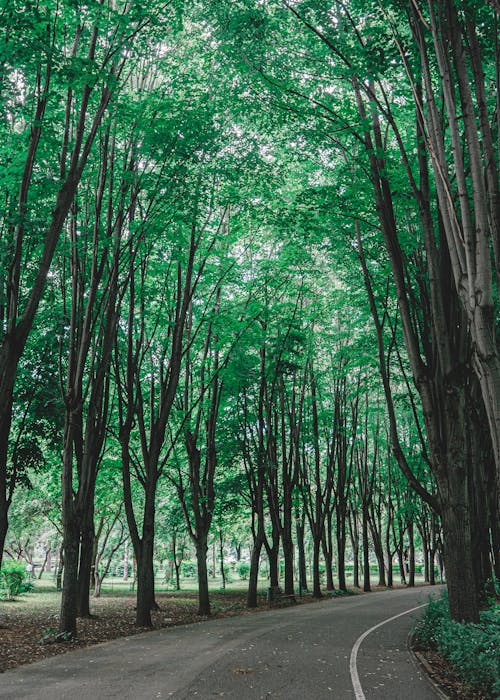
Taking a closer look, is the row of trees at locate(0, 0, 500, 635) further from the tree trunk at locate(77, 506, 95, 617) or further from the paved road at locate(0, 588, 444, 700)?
the paved road at locate(0, 588, 444, 700)

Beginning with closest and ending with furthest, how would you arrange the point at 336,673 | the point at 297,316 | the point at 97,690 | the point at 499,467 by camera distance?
the point at 499,467, the point at 97,690, the point at 336,673, the point at 297,316

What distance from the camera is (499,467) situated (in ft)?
17.1

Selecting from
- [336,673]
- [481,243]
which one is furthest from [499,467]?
[336,673]

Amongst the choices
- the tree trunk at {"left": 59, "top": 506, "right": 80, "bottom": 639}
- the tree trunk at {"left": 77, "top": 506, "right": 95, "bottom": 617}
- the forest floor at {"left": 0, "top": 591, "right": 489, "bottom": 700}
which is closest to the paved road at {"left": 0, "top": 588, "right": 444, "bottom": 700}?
the forest floor at {"left": 0, "top": 591, "right": 489, "bottom": 700}

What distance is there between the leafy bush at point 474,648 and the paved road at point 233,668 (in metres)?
0.64

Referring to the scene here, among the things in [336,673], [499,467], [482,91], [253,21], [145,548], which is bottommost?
[336,673]

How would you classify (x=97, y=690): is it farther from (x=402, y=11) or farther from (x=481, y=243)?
(x=402, y=11)

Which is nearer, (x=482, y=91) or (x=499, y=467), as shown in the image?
(x=499, y=467)

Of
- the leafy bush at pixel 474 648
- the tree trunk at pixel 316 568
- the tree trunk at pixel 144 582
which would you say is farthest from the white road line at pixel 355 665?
the tree trunk at pixel 316 568

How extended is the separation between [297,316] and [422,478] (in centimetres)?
1127

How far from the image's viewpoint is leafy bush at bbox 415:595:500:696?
7.48 metres

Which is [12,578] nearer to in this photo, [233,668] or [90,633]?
[90,633]

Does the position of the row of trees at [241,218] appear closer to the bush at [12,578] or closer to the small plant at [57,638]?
the small plant at [57,638]

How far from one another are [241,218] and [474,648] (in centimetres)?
1329
